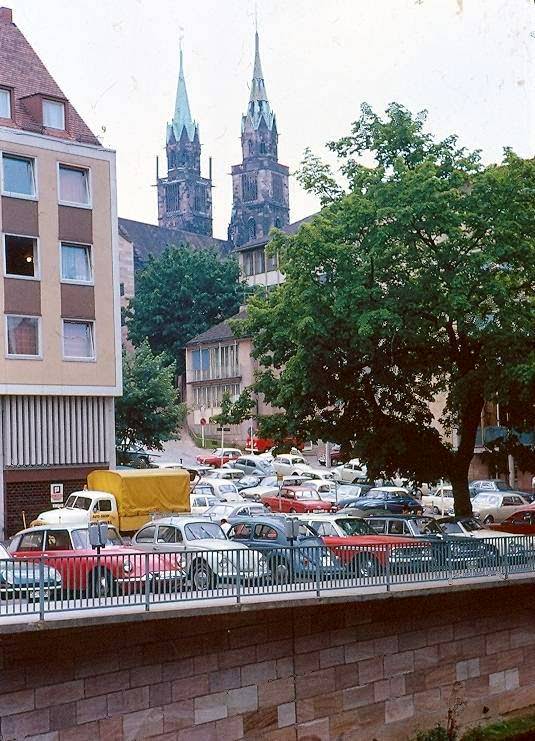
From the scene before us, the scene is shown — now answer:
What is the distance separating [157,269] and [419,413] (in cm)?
6736

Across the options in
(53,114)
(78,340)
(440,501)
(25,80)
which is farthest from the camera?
(440,501)

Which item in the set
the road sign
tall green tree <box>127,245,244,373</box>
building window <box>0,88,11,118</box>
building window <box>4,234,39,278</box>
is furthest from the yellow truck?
tall green tree <box>127,245,244,373</box>

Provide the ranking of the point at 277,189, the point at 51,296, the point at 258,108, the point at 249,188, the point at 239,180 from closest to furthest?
the point at 51,296 → the point at 277,189 → the point at 249,188 → the point at 239,180 → the point at 258,108

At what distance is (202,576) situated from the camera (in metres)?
19.9

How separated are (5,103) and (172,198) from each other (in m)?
150

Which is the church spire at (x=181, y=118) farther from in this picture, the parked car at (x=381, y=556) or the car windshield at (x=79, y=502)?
the parked car at (x=381, y=556)

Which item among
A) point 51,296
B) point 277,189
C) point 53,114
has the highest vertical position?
point 277,189

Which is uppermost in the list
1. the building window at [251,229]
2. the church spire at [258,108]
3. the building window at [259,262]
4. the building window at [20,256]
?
the church spire at [258,108]

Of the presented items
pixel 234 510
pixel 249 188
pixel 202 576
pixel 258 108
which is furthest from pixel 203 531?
pixel 258 108

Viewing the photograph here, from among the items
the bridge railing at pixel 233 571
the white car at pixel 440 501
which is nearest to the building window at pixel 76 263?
the bridge railing at pixel 233 571

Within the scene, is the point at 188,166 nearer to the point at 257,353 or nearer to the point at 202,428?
the point at 202,428

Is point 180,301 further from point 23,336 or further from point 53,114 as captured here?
point 23,336

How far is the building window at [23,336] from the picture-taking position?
1534 inches

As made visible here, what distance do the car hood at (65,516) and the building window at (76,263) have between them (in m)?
8.20
